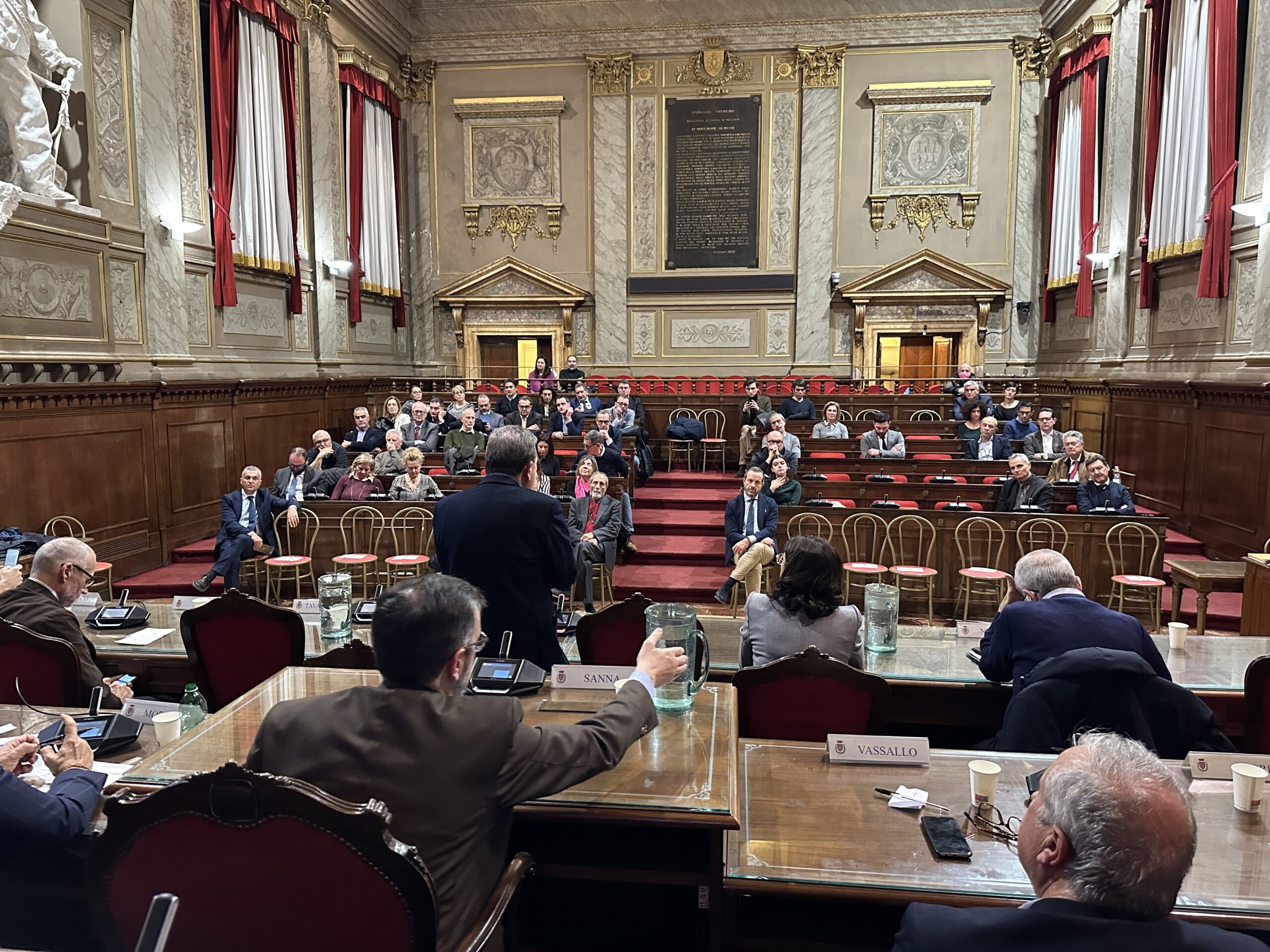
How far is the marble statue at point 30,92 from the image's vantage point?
657 centimetres

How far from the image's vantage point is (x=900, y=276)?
558 inches

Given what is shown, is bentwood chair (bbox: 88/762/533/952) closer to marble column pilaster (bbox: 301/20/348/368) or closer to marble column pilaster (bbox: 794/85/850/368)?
marble column pilaster (bbox: 301/20/348/368)

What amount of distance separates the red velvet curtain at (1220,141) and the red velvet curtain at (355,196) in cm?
1065

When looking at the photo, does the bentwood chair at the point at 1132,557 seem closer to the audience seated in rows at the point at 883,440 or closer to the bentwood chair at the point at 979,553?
the bentwood chair at the point at 979,553

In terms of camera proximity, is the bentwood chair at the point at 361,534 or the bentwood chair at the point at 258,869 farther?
the bentwood chair at the point at 361,534

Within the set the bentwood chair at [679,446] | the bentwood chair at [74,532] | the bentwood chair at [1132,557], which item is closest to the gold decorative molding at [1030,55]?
the bentwood chair at [679,446]

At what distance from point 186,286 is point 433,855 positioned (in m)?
8.87

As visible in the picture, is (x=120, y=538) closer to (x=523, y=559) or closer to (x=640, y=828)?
(x=523, y=559)

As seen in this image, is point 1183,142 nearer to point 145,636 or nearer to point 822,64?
point 822,64

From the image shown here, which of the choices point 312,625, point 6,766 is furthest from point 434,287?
point 6,766

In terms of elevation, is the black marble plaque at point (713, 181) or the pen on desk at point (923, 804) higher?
the black marble plaque at point (713, 181)

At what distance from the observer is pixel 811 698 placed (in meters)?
2.66

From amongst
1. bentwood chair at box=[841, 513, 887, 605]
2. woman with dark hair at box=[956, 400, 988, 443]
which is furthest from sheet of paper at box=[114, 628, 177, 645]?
woman with dark hair at box=[956, 400, 988, 443]

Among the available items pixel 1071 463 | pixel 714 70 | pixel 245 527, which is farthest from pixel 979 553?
pixel 714 70
